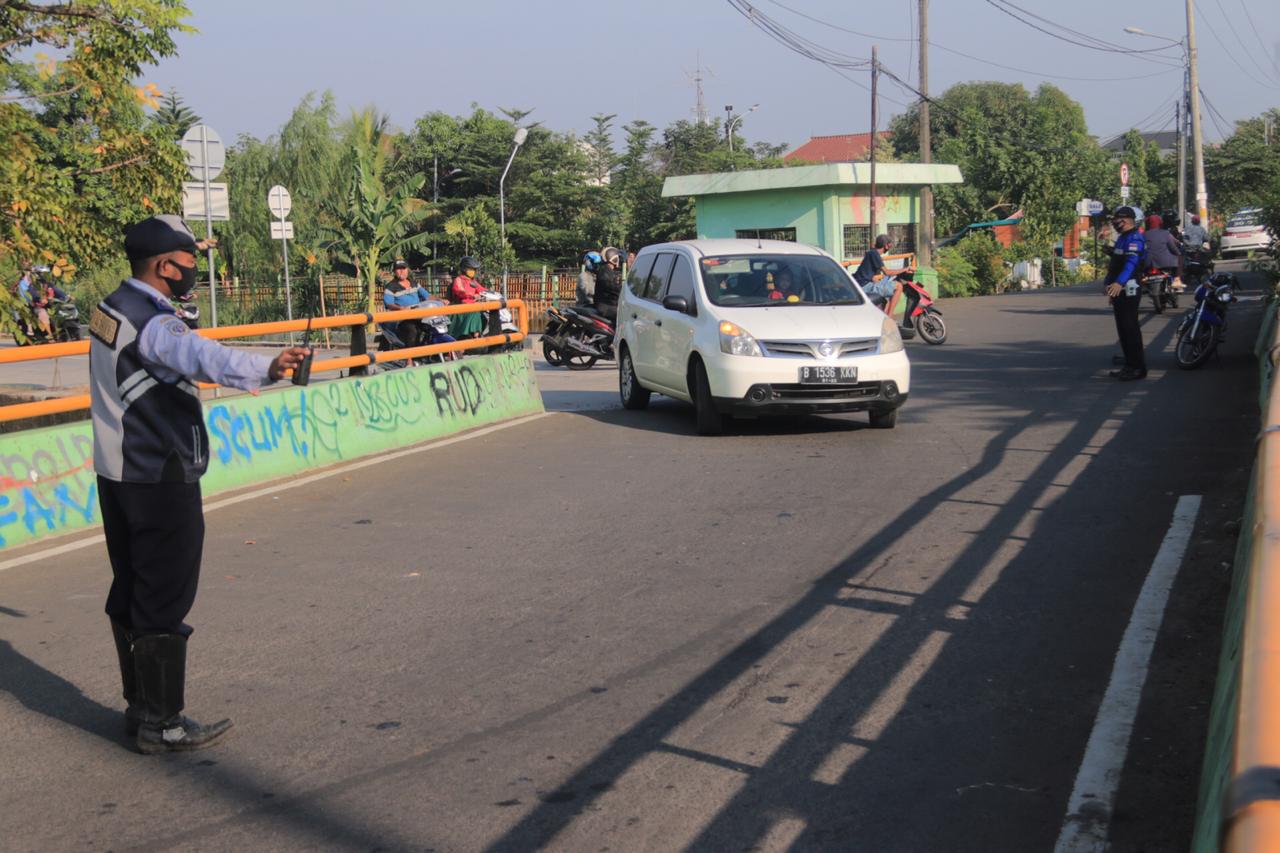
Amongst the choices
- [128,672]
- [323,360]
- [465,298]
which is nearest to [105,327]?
[128,672]

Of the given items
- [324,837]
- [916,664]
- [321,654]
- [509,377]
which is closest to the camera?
[324,837]

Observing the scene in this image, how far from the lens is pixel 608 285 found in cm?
2153

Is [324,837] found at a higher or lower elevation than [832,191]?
lower

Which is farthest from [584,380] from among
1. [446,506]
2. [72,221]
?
[446,506]

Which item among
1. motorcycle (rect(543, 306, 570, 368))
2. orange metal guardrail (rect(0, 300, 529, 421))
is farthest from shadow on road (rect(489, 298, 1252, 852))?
motorcycle (rect(543, 306, 570, 368))

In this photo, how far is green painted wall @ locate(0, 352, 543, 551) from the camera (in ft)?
28.0

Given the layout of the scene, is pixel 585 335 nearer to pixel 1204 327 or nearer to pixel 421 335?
pixel 421 335

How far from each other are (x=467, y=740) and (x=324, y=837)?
85cm

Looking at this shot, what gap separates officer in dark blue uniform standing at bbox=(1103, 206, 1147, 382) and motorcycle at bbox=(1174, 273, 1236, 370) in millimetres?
961

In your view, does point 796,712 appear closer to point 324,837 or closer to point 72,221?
point 324,837

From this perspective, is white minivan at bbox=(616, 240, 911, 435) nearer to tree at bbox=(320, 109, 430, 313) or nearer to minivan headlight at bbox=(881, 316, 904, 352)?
minivan headlight at bbox=(881, 316, 904, 352)

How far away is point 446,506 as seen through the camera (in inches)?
375

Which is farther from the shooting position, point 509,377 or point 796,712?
point 509,377

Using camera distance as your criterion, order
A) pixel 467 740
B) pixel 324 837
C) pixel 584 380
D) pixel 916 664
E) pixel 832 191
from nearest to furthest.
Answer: pixel 324 837, pixel 467 740, pixel 916 664, pixel 584 380, pixel 832 191
